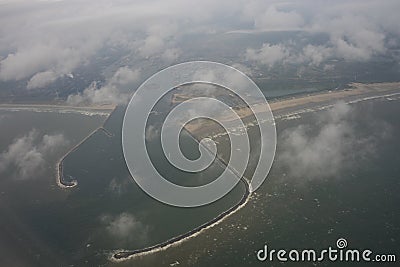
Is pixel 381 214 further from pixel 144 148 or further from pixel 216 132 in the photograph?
pixel 144 148

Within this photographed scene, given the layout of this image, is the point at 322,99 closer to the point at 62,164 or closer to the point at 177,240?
the point at 177,240

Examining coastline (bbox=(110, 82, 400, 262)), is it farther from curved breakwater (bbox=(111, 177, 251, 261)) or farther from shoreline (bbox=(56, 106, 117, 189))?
curved breakwater (bbox=(111, 177, 251, 261))

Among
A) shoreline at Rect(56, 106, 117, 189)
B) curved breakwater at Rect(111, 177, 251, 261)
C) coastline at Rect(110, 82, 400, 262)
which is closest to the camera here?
curved breakwater at Rect(111, 177, 251, 261)

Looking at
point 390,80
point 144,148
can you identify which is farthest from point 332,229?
point 390,80

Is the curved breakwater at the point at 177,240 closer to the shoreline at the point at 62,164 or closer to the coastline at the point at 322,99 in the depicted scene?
the shoreline at the point at 62,164

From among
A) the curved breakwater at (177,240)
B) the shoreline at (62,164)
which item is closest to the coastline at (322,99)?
the shoreline at (62,164)

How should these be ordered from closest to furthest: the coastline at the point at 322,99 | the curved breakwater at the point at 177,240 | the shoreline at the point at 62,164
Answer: the curved breakwater at the point at 177,240 < the shoreline at the point at 62,164 < the coastline at the point at 322,99

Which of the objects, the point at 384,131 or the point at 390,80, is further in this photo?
the point at 390,80

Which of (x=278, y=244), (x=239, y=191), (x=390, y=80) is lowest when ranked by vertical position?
(x=278, y=244)

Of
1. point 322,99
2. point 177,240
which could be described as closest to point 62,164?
point 177,240

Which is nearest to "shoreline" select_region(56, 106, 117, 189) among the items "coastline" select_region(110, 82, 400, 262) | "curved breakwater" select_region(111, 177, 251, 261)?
"curved breakwater" select_region(111, 177, 251, 261)

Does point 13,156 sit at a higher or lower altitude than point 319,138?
lower
